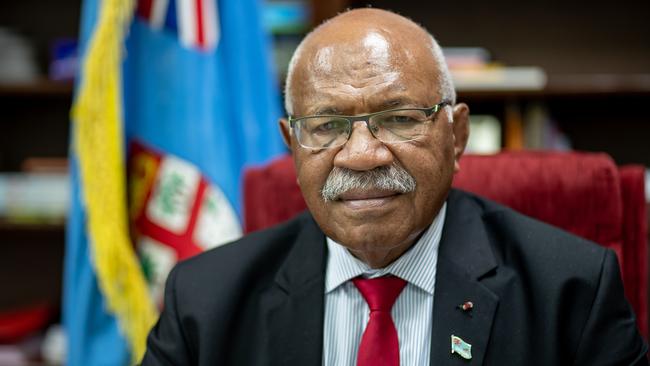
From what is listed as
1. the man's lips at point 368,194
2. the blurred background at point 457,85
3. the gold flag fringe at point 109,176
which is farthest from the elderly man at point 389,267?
the blurred background at point 457,85

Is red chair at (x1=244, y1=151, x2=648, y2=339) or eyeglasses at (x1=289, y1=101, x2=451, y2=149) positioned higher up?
eyeglasses at (x1=289, y1=101, x2=451, y2=149)

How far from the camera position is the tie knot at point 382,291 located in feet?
4.00

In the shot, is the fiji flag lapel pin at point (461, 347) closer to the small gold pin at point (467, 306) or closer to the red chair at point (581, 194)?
the small gold pin at point (467, 306)

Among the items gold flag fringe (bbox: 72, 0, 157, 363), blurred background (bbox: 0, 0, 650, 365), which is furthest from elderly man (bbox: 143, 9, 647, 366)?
blurred background (bbox: 0, 0, 650, 365)

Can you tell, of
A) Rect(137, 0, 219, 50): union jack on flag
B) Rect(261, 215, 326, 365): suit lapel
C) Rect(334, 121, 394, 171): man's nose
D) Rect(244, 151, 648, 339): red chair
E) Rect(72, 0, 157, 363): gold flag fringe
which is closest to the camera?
Rect(334, 121, 394, 171): man's nose

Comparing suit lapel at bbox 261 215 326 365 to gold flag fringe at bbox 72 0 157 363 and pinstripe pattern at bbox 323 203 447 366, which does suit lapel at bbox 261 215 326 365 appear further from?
gold flag fringe at bbox 72 0 157 363

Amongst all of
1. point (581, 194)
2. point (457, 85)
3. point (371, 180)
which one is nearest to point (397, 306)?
point (371, 180)

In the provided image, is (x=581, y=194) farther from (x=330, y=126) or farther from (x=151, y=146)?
(x=151, y=146)

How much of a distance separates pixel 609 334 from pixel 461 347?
0.25 m

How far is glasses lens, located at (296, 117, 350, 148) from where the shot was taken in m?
1.16

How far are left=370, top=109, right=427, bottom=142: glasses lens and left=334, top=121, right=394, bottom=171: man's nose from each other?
0.7 inches

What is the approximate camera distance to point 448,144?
120 centimetres

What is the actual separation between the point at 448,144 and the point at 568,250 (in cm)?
29

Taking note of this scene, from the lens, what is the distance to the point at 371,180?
112 centimetres
